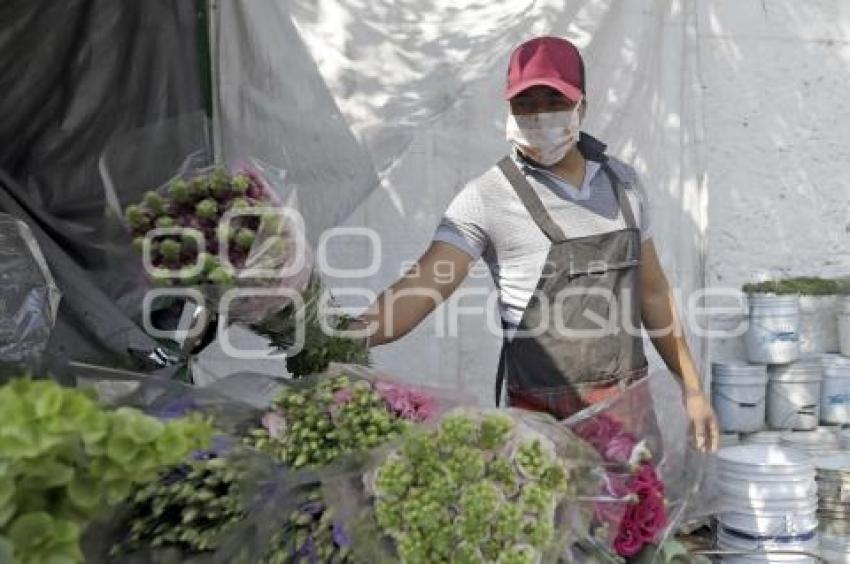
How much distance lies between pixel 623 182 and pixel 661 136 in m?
1.56

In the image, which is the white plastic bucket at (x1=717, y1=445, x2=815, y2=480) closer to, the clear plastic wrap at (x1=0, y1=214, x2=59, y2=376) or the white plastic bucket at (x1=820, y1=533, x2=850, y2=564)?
the white plastic bucket at (x1=820, y1=533, x2=850, y2=564)

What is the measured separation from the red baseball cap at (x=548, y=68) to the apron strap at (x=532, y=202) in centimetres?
17

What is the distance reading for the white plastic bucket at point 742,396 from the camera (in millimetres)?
3826

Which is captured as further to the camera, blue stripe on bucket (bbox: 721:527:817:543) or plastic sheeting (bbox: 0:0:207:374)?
plastic sheeting (bbox: 0:0:207:374)

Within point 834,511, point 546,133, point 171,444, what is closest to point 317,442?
point 171,444

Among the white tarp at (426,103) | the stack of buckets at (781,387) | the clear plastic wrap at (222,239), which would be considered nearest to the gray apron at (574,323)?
the clear plastic wrap at (222,239)

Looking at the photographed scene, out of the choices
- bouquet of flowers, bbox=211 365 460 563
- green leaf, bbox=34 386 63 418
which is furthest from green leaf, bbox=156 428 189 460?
bouquet of flowers, bbox=211 365 460 563

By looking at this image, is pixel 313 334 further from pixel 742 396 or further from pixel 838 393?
pixel 838 393

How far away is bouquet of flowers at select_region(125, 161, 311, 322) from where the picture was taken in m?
1.26

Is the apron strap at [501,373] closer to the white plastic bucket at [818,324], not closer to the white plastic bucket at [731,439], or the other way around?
the white plastic bucket at [731,439]

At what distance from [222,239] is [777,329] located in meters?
3.21

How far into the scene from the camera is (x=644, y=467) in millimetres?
1337

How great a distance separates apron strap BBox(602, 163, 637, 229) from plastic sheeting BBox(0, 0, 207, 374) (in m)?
1.18

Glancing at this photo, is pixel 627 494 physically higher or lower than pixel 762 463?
higher
